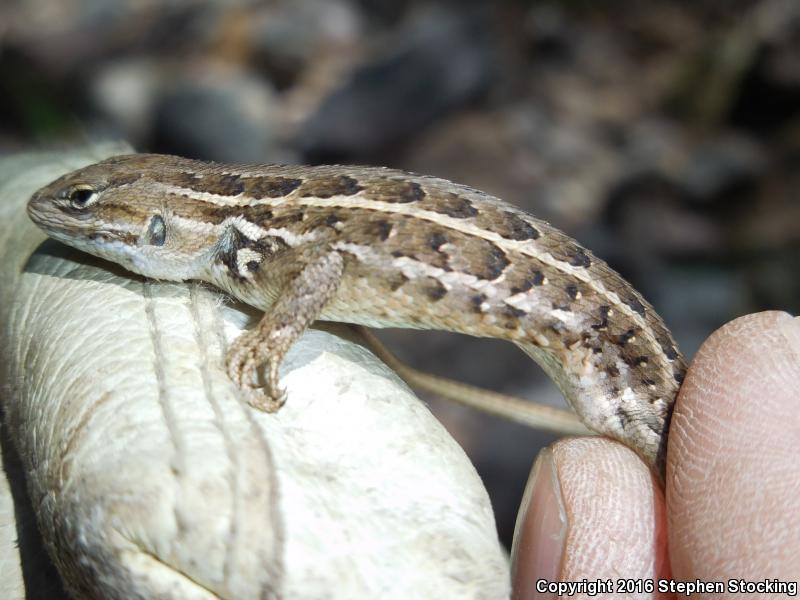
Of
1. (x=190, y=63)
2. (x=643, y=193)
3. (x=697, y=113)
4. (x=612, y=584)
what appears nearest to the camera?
(x=612, y=584)

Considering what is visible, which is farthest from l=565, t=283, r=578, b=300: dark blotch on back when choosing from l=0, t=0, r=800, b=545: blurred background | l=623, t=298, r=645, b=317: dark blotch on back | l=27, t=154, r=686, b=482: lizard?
l=0, t=0, r=800, b=545: blurred background

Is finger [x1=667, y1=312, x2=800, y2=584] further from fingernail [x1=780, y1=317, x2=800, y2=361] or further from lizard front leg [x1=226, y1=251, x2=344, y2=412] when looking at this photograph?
lizard front leg [x1=226, y1=251, x2=344, y2=412]

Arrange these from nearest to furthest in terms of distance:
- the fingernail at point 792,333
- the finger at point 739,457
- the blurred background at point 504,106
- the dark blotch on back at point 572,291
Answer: the finger at point 739,457 < the fingernail at point 792,333 < the dark blotch on back at point 572,291 < the blurred background at point 504,106

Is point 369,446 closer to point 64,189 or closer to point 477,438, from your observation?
point 64,189

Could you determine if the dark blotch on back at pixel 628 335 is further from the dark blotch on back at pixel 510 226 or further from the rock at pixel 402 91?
the rock at pixel 402 91

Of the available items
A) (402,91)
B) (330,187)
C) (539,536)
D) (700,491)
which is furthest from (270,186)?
(402,91)

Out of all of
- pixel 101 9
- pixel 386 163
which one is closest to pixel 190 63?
pixel 101 9

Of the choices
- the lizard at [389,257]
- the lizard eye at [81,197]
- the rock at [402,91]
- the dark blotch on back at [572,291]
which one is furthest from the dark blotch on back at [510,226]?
the rock at [402,91]
